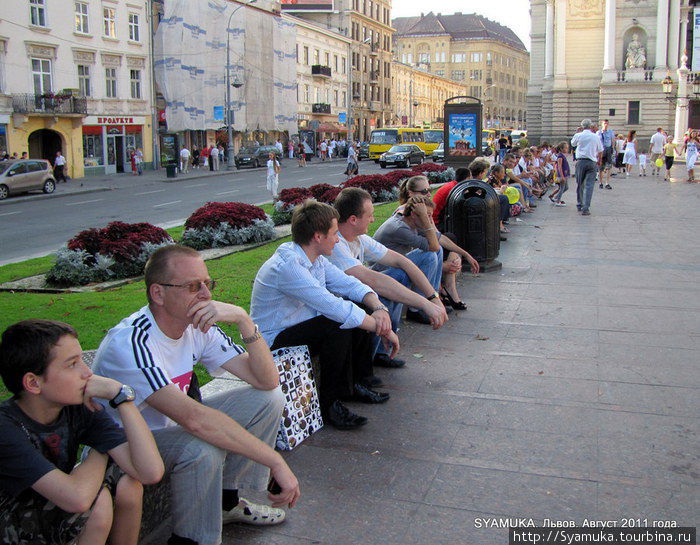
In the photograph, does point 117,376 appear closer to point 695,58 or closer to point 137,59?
point 137,59

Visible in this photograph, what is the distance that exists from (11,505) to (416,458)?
2270mm

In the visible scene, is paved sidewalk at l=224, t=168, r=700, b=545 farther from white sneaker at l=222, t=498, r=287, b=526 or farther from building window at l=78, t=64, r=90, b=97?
building window at l=78, t=64, r=90, b=97

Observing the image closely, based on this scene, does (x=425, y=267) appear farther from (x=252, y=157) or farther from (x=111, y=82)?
(x=252, y=157)

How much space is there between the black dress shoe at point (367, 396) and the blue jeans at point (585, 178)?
1234 centimetres

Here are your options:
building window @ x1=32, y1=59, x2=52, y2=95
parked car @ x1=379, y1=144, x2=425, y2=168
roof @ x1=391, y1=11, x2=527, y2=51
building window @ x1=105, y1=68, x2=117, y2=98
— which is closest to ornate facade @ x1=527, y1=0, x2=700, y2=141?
parked car @ x1=379, y1=144, x2=425, y2=168

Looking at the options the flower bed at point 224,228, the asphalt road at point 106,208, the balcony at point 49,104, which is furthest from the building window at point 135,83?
the flower bed at point 224,228

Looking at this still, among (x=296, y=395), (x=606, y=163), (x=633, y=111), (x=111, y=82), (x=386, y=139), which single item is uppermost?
(x=111, y=82)

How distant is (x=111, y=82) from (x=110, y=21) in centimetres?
334

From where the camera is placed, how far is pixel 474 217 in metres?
9.80

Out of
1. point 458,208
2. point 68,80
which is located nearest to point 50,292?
point 458,208

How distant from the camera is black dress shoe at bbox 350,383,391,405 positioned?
5.11m

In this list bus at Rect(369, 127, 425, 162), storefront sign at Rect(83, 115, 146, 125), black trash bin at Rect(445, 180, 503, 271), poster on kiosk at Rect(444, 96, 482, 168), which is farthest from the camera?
bus at Rect(369, 127, 425, 162)

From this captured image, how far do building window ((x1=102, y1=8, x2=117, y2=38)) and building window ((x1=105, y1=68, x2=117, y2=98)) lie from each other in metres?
1.92

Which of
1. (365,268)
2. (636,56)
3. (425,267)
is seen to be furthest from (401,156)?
(365,268)
